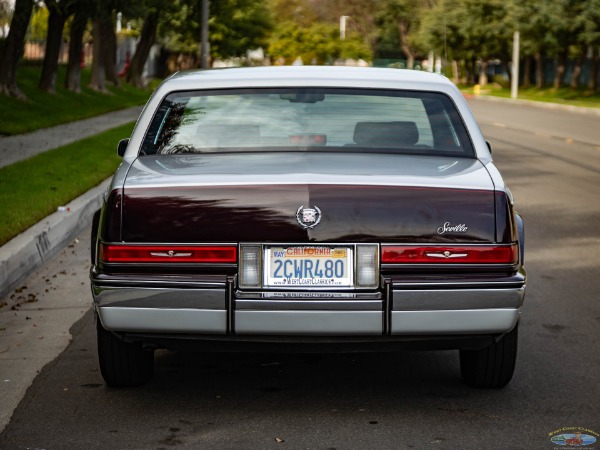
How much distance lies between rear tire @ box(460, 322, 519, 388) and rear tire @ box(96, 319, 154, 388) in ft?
5.06

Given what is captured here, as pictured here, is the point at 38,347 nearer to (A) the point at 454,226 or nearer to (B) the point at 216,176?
(B) the point at 216,176

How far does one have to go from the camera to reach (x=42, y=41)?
194ft

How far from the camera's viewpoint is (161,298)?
508 centimetres

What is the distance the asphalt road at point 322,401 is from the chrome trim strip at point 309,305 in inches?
20.4

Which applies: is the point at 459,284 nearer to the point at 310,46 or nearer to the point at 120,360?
the point at 120,360

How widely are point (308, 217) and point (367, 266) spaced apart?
0.32 metres

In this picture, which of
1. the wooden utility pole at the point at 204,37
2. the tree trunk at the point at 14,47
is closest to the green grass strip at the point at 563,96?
the wooden utility pole at the point at 204,37

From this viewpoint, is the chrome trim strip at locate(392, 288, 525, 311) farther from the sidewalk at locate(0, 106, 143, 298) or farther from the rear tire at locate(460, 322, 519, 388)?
the sidewalk at locate(0, 106, 143, 298)

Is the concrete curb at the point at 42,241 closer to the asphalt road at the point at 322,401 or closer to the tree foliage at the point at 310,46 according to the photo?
the asphalt road at the point at 322,401

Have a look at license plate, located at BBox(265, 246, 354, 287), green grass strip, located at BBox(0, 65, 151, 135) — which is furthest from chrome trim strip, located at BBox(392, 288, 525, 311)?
green grass strip, located at BBox(0, 65, 151, 135)

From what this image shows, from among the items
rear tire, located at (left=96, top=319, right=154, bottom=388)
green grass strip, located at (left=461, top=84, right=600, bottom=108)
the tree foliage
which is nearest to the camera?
rear tire, located at (left=96, top=319, right=154, bottom=388)

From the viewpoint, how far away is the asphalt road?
4977 mm

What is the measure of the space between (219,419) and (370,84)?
6.29ft

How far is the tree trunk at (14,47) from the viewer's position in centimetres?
2656
